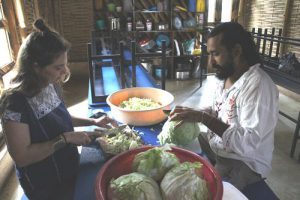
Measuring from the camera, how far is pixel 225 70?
1.65 meters

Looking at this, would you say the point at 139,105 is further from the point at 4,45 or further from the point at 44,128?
the point at 4,45

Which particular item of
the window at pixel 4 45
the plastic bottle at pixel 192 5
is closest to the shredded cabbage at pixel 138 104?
the window at pixel 4 45

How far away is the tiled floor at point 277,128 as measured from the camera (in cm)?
258

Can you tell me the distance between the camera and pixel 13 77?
1.35 metres

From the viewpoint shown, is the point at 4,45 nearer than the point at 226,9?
Yes

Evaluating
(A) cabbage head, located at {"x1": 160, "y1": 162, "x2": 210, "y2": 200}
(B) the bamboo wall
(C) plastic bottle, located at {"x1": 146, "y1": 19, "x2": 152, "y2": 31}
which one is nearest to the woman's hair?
(A) cabbage head, located at {"x1": 160, "y1": 162, "x2": 210, "y2": 200}

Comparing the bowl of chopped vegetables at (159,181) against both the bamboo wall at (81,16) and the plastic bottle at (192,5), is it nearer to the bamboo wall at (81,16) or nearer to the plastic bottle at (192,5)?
the bamboo wall at (81,16)

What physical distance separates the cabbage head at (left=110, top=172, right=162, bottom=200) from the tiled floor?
6.90 feet

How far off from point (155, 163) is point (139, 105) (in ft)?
3.03

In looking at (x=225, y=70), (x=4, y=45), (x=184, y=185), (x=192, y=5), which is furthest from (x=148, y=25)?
(x=184, y=185)

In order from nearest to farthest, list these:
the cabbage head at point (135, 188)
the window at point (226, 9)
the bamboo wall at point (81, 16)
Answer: the cabbage head at point (135, 188)
the bamboo wall at point (81, 16)
the window at point (226, 9)

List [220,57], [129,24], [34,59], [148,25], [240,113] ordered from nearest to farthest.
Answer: [34,59] < [240,113] < [220,57] < [129,24] < [148,25]

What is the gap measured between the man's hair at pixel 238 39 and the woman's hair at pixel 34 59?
0.98m

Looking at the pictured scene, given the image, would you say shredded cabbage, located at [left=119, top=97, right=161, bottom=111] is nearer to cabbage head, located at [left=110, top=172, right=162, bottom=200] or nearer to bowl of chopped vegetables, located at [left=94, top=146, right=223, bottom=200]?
bowl of chopped vegetables, located at [left=94, top=146, right=223, bottom=200]
